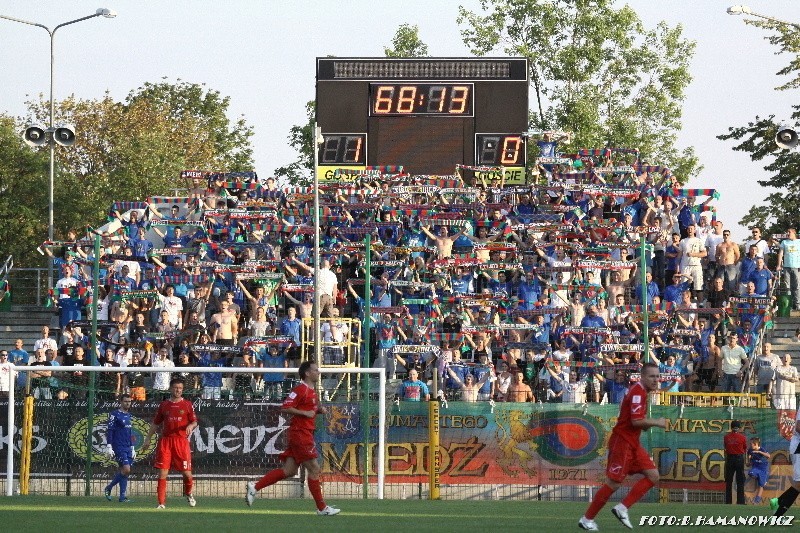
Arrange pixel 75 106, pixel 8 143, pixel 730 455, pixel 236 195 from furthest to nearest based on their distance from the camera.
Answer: pixel 75 106
pixel 8 143
pixel 236 195
pixel 730 455

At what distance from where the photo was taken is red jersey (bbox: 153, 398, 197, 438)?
20250mm

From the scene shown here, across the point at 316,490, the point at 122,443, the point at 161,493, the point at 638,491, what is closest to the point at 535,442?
the point at 122,443

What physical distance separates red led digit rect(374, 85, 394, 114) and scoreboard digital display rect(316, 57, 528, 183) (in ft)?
0.08

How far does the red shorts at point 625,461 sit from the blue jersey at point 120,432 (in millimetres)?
8821

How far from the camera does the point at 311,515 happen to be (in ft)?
58.9

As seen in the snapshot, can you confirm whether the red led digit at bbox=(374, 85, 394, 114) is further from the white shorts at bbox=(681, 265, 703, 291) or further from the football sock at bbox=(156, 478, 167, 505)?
the football sock at bbox=(156, 478, 167, 505)

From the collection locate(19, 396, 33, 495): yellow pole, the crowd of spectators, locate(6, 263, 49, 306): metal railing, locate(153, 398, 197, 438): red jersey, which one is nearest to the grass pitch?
locate(153, 398, 197, 438): red jersey

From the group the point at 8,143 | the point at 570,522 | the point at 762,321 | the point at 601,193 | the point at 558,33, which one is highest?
the point at 558,33

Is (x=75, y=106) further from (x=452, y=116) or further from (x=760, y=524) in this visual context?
(x=760, y=524)

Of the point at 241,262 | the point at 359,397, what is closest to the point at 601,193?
the point at 241,262

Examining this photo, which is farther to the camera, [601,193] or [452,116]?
[452,116]

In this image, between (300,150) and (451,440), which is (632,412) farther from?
(300,150)

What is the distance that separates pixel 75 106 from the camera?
63.0 m

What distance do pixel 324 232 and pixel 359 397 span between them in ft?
28.5
